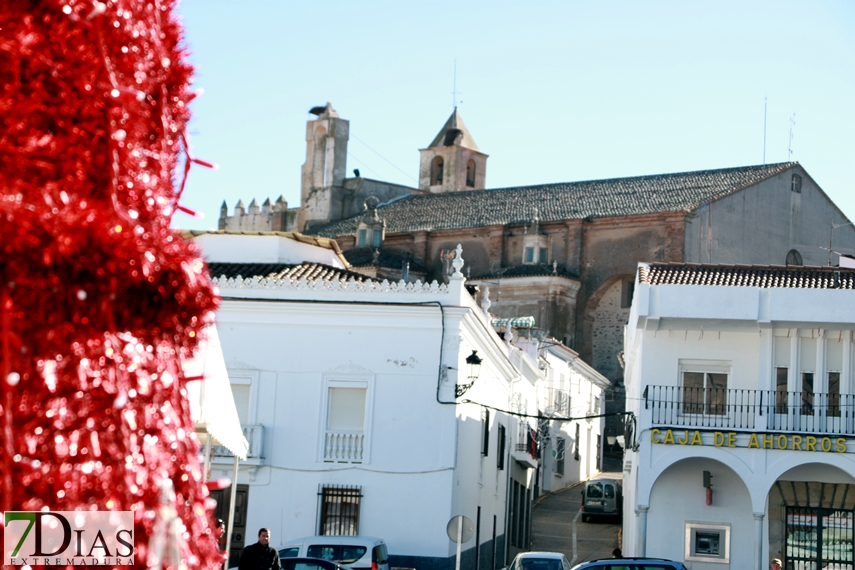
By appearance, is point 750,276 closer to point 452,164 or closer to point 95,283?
point 95,283

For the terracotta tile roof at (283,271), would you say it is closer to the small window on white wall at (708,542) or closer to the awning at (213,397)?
the small window on white wall at (708,542)

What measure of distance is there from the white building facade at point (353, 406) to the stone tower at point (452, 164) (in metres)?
52.8

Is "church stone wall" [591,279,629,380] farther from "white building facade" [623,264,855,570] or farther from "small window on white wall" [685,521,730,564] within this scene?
"small window on white wall" [685,521,730,564]

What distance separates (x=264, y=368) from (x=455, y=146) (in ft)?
181

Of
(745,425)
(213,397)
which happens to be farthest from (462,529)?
(213,397)

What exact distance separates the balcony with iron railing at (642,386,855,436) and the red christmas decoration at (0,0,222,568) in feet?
66.8

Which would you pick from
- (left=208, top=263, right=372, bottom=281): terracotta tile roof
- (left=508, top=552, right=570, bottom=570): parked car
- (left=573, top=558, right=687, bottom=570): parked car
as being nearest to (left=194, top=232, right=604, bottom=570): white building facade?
(left=208, top=263, right=372, bottom=281): terracotta tile roof

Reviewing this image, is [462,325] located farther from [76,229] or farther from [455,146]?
[455,146]

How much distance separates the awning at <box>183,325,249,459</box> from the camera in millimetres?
5926

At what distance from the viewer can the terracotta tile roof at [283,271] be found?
85.5ft

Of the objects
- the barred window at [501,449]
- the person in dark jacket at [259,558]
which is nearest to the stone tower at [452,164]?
the barred window at [501,449]

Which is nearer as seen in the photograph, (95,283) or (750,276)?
(95,283)

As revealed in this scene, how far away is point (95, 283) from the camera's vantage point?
10.9ft

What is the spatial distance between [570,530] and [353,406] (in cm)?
1442
